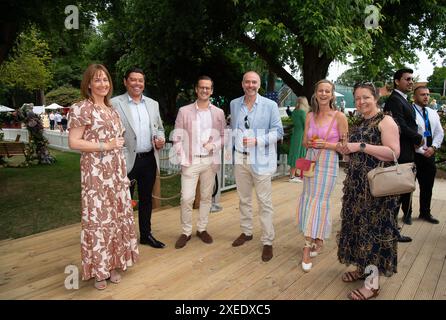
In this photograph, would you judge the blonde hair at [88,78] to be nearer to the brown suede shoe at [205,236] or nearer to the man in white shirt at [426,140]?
the brown suede shoe at [205,236]

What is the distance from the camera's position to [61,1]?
7.59m

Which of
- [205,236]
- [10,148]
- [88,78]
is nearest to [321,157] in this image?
[205,236]

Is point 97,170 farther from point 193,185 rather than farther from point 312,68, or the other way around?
point 312,68

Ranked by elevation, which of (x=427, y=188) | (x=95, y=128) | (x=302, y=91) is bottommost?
(x=427, y=188)

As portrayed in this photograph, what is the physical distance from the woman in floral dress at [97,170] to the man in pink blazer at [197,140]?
1012 millimetres

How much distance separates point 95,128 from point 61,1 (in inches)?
222

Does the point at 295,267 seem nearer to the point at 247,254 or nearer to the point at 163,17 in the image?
the point at 247,254

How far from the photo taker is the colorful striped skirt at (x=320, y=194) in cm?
A: 360

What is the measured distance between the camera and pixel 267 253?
4031 millimetres

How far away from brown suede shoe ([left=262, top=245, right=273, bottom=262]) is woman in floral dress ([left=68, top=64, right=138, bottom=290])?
1.53 metres

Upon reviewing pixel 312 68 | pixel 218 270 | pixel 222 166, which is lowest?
pixel 218 270

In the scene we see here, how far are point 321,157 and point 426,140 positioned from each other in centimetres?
236

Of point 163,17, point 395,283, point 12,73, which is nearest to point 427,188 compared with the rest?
point 395,283

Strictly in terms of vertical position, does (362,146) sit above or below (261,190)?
above
